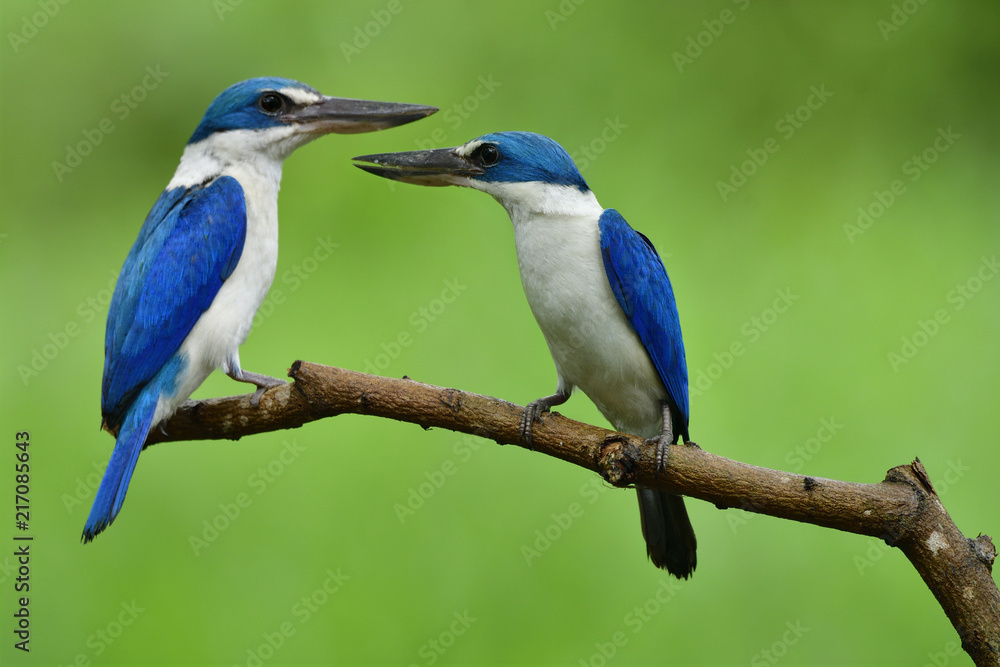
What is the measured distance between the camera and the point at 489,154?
2188 mm

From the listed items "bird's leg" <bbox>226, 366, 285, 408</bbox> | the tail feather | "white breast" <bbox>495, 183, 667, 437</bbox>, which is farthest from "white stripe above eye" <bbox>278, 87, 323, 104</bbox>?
the tail feather

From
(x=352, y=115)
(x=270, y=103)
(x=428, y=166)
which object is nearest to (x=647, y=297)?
(x=428, y=166)

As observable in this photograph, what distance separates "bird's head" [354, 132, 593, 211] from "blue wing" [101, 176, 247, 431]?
0.43 meters

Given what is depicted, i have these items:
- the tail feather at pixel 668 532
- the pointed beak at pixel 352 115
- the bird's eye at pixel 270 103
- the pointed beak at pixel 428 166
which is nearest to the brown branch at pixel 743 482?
the tail feather at pixel 668 532

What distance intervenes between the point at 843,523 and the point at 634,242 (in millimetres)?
808

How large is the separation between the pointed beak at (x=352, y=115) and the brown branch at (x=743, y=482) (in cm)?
65

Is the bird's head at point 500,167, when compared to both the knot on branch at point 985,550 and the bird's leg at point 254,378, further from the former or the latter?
the knot on branch at point 985,550

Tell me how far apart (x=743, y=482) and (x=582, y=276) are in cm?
61

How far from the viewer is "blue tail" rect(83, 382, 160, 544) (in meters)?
1.91

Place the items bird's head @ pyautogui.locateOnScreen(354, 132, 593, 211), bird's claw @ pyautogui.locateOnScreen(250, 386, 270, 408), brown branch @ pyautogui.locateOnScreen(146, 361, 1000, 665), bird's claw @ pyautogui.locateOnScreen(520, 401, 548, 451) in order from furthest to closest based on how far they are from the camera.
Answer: bird's claw @ pyautogui.locateOnScreen(250, 386, 270, 408), bird's head @ pyautogui.locateOnScreen(354, 132, 593, 211), bird's claw @ pyautogui.locateOnScreen(520, 401, 548, 451), brown branch @ pyautogui.locateOnScreen(146, 361, 1000, 665)

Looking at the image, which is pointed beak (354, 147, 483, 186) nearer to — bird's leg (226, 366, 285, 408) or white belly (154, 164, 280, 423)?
white belly (154, 164, 280, 423)

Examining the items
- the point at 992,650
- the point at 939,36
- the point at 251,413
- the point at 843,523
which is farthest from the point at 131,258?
the point at 939,36

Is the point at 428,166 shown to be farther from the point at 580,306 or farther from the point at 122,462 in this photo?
the point at 122,462

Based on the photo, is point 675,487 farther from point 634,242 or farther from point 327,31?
point 327,31
